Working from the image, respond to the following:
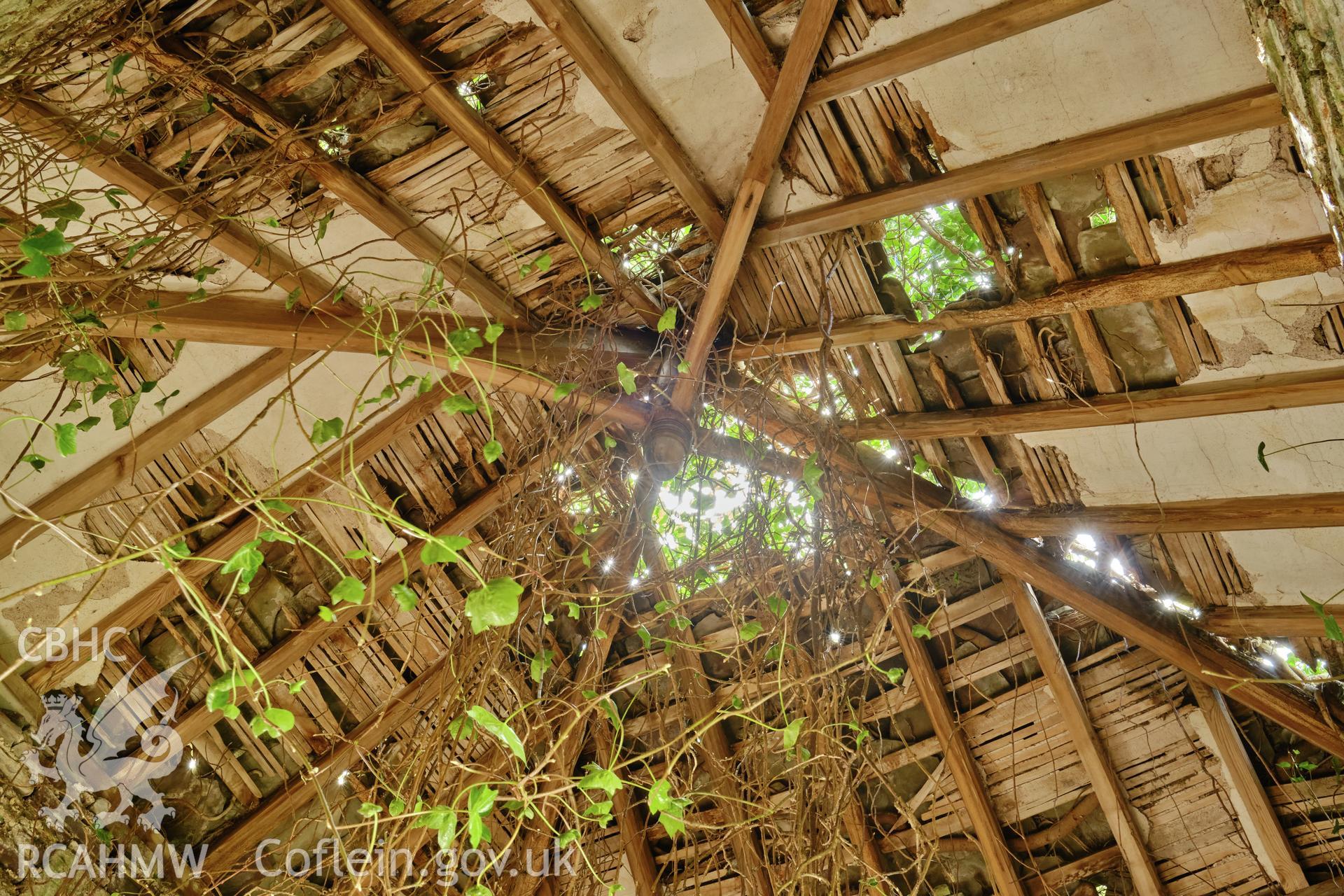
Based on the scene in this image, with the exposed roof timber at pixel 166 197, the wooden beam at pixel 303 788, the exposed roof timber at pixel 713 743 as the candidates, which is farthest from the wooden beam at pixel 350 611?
the exposed roof timber at pixel 166 197

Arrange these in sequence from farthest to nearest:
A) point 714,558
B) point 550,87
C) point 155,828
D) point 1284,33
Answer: point 155,828, point 714,558, point 550,87, point 1284,33

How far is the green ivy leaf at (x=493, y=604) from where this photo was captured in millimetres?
1428

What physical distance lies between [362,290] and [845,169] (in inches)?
60.4

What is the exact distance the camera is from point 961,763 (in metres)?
3.31

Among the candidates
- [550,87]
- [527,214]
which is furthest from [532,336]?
[550,87]

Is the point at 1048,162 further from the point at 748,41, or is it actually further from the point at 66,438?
the point at 66,438

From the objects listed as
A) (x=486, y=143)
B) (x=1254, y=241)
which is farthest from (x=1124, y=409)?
(x=486, y=143)

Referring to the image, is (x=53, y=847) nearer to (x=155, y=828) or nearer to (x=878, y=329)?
(x=155, y=828)

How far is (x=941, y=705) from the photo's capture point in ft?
11.0

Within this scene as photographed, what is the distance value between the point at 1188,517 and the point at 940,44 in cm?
164

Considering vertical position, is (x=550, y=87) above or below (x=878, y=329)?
above

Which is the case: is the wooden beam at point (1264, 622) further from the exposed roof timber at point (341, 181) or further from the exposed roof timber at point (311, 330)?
the exposed roof timber at point (341, 181)

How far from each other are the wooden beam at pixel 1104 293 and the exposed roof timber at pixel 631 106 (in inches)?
18.7

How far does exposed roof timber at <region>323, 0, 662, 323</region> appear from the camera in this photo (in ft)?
6.97
